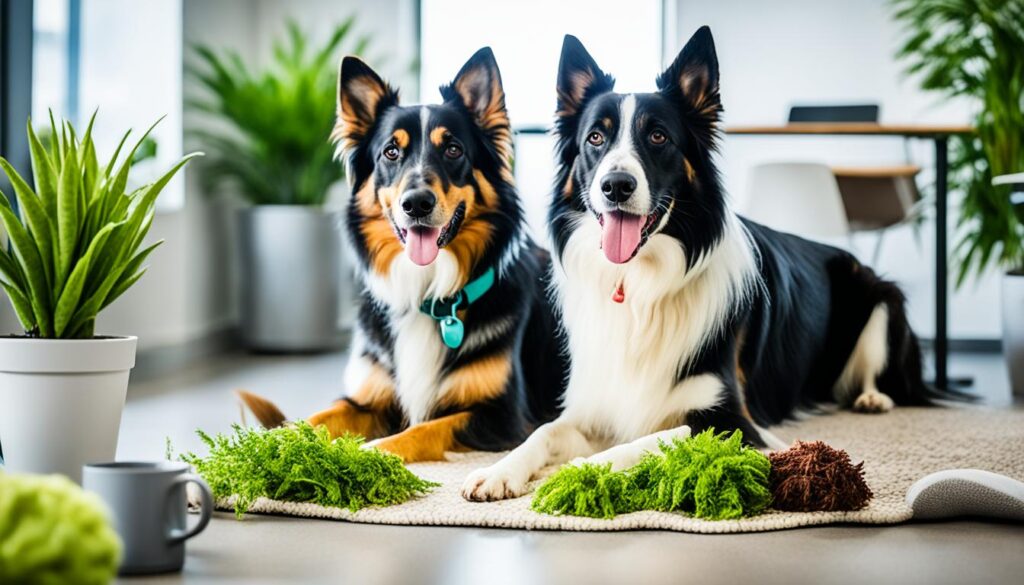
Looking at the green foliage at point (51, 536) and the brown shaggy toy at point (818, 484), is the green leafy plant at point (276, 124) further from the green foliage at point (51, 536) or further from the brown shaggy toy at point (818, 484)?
the green foliage at point (51, 536)

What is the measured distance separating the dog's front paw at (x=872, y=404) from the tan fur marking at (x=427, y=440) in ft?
4.98

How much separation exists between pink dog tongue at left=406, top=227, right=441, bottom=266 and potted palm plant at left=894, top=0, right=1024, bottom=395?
3643 millimetres

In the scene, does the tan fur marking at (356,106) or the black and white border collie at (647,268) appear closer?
the black and white border collie at (647,268)

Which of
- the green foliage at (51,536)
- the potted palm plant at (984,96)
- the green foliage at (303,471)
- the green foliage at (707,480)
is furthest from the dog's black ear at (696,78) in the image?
the potted palm plant at (984,96)

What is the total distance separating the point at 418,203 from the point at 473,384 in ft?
1.55

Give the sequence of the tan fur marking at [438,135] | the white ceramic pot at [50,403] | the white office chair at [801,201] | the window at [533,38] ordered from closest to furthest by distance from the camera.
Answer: the white ceramic pot at [50,403]
the tan fur marking at [438,135]
the white office chair at [801,201]
the window at [533,38]

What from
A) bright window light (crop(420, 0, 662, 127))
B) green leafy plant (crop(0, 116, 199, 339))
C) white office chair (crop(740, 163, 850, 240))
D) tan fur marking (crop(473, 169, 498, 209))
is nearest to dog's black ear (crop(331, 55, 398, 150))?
tan fur marking (crop(473, 169, 498, 209))

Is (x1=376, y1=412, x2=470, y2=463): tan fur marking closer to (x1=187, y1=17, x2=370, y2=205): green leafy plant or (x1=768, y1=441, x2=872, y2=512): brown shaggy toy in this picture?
(x1=768, y1=441, x2=872, y2=512): brown shaggy toy

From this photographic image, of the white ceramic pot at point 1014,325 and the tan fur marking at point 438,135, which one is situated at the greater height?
the tan fur marking at point 438,135

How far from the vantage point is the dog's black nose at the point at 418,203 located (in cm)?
273

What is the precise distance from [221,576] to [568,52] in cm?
148

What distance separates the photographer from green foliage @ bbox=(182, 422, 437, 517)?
221 centimetres

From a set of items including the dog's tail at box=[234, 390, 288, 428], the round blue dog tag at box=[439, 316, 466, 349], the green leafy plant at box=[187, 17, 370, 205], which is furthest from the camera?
the green leafy plant at box=[187, 17, 370, 205]

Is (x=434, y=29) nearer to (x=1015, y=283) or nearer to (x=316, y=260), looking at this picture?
(x=316, y=260)
